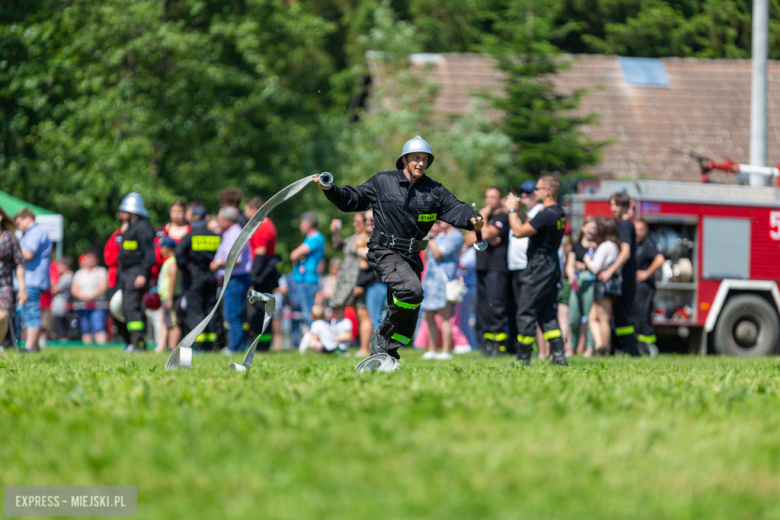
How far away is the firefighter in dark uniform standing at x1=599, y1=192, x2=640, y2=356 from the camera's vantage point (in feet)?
49.2

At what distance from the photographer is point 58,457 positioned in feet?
16.6

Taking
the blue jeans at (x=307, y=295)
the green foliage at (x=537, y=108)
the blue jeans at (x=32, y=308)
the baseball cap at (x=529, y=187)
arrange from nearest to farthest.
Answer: the baseball cap at (x=529, y=187) → the blue jeans at (x=32, y=308) → the blue jeans at (x=307, y=295) → the green foliage at (x=537, y=108)

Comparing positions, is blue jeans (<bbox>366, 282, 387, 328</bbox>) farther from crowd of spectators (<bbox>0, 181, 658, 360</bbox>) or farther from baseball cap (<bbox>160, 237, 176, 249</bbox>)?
baseball cap (<bbox>160, 237, 176, 249</bbox>)

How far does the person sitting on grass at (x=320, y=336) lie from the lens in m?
15.3

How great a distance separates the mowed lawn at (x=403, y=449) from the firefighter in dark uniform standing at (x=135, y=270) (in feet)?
26.5

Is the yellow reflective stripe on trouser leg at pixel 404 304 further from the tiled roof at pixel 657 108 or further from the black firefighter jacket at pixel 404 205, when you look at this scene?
the tiled roof at pixel 657 108

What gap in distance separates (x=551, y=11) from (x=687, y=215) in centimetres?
2422

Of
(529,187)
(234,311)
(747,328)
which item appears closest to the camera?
(529,187)

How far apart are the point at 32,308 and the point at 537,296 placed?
8565mm

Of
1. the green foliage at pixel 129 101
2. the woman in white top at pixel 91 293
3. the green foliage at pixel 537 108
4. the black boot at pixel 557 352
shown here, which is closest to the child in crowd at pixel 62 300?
the woman in white top at pixel 91 293

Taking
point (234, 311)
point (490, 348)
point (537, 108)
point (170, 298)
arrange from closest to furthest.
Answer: point (490, 348)
point (234, 311)
point (170, 298)
point (537, 108)

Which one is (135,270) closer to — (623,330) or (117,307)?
(117,307)

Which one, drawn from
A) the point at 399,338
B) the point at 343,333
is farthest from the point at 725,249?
the point at 399,338

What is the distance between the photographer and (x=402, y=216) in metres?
9.49
